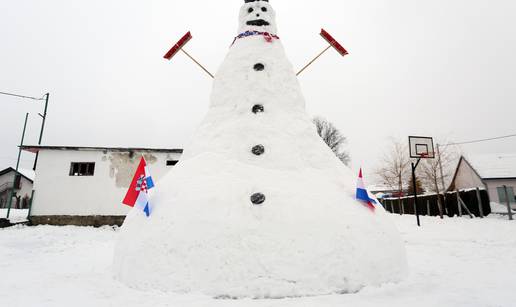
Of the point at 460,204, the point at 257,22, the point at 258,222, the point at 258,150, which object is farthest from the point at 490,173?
the point at 258,222

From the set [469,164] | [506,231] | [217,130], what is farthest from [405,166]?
[217,130]

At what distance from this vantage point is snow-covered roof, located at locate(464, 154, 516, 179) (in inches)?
969

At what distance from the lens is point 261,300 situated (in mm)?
3258

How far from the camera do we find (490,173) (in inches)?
981

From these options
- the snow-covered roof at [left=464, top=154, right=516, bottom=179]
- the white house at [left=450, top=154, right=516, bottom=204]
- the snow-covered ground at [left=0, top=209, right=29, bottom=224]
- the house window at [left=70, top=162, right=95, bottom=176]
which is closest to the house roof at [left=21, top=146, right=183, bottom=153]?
the house window at [left=70, top=162, right=95, bottom=176]

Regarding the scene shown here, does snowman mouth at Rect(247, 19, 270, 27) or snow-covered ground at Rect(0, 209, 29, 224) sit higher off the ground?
snowman mouth at Rect(247, 19, 270, 27)

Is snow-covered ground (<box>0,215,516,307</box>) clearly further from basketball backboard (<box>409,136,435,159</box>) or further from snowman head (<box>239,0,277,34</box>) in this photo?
basketball backboard (<box>409,136,435,159</box>)

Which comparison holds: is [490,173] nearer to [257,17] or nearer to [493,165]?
[493,165]

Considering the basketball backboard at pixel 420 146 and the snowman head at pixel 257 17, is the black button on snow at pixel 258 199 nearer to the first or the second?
the snowman head at pixel 257 17

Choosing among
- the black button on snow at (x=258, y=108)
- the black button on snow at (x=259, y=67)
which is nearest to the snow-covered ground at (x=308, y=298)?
the black button on snow at (x=258, y=108)

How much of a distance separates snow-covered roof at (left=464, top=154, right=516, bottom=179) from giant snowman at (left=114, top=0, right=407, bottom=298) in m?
27.4

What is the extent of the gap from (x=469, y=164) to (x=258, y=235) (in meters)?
30.7

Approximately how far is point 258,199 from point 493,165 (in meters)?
31.0

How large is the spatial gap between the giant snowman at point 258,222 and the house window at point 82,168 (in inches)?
474
